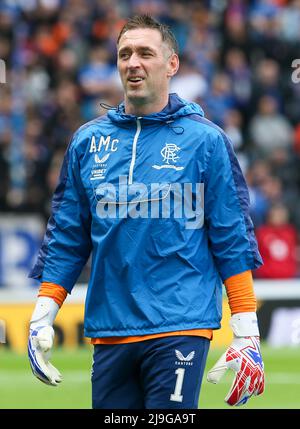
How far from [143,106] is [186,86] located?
11881 millimetres

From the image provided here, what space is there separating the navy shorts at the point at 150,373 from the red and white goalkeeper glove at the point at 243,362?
13 centimetres

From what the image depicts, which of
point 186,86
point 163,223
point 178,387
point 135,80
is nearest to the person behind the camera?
point 178,387

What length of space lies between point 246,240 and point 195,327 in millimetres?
485

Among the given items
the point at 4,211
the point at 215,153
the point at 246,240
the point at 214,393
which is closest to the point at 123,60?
the point at 215,153

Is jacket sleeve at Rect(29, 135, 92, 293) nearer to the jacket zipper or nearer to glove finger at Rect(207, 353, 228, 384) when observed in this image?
the jacket zipper

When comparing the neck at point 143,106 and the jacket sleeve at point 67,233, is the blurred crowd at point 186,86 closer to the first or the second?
the jacket sleeve at point 67,233

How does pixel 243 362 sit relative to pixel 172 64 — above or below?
below

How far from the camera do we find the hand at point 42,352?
Result: 19.6 ft

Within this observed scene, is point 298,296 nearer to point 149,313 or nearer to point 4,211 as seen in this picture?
point 4,211

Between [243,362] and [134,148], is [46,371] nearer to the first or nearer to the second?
[243,362]

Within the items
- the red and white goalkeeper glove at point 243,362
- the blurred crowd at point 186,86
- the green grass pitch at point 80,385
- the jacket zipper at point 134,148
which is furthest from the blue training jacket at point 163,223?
the blurred crowd at point 186,86

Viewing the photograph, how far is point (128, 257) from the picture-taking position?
230 inches

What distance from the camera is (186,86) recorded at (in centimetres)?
1778

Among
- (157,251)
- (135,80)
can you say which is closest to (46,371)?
(157,251)
